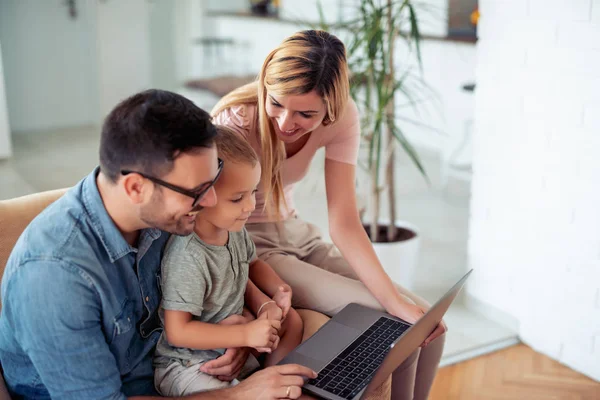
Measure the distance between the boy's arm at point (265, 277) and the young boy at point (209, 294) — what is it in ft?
0.52

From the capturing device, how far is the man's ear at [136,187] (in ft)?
3.53

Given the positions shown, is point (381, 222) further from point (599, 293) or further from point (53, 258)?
point (53, 258)

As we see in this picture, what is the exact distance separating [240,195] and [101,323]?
0.34m

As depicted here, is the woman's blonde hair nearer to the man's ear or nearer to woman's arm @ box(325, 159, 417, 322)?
woman's arm @ box(325, 159, 417, 322)

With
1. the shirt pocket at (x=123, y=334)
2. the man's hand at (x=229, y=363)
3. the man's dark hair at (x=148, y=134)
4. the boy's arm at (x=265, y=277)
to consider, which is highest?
the man's dark hair at (x=148, y=134)

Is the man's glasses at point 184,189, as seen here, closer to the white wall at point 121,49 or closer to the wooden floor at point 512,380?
the wooden floor at point 512,380

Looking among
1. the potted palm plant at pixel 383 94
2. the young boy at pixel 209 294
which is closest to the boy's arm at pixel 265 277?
the young boy at pixel 209 294

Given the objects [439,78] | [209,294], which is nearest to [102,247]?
[209,294]

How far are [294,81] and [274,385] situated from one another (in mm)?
649

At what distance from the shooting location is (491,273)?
2527 millimetres

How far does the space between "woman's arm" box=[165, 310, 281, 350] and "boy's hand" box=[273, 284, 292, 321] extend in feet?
0.40

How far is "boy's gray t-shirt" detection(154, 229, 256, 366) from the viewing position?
127 centimetres

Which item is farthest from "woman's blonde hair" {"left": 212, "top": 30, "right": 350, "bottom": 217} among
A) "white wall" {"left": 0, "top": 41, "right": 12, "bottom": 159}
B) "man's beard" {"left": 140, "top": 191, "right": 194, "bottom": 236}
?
"white wall" {"left": 0, "top": 41, "right": 12, "bottom": 159}

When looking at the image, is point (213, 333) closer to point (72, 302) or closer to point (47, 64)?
point (72, 302)
